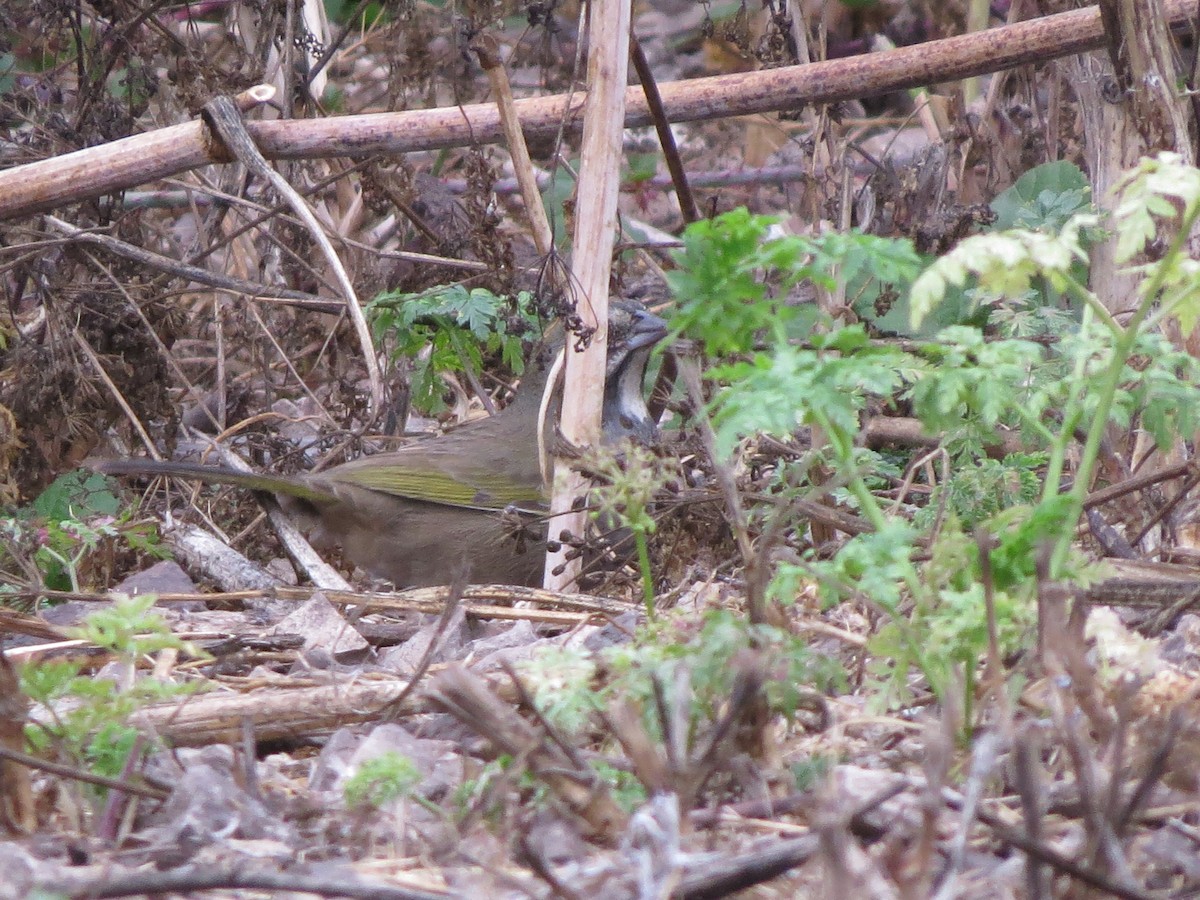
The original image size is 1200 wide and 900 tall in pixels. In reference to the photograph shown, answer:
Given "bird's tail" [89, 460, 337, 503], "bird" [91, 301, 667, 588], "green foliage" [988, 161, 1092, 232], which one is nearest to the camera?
"bird's tail" [89, 460, 337, 503]

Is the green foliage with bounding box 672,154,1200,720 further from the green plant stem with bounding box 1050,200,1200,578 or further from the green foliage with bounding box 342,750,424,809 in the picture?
the green foliage with bounding box 342,750,424,809

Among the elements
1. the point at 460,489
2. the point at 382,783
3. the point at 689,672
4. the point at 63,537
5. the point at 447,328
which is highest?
the point at 447,328

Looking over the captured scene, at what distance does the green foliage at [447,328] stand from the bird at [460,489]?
37 centimetres

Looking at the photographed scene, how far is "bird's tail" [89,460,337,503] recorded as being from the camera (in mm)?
4875

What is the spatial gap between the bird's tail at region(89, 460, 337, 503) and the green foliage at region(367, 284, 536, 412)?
1.63 ft

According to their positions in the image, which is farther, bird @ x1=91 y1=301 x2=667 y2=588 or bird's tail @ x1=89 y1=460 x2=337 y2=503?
bird @ x1=91 y1=301 x2=667 y2=588

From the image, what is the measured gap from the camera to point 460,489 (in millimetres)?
5848

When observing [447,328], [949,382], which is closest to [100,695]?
[949,382]

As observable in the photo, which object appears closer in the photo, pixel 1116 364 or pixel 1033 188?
pixel 1116 364

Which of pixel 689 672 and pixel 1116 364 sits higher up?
pixel 1116 364

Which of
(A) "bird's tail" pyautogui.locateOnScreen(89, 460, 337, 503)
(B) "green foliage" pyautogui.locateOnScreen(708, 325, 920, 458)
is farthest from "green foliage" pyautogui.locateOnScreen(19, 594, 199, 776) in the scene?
(A) "bird's tail" pyautogui.locateOnScreen(89, 460, 337, 503)

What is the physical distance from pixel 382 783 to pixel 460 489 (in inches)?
149

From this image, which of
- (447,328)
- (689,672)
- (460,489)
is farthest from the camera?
(460,489)

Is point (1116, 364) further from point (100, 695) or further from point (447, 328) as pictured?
point (447, 328)
